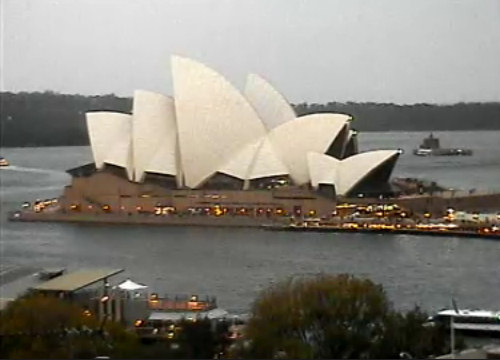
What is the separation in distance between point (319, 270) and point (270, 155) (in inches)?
93.9

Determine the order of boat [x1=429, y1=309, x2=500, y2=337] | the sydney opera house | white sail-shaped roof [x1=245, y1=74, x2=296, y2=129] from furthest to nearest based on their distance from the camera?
white sail-shaped roof [x1=245, y1=74, x2=296, y2=129]
the sydney opera house
boat [x1=429, y1=309, x2=500, y2=337]

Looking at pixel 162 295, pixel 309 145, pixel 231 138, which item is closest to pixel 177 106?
pixel 231 138

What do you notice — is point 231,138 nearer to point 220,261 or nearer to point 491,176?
point 491,176

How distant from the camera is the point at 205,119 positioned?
7.03 metres

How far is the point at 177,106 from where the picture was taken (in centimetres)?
701

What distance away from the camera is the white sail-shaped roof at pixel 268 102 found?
7.23m

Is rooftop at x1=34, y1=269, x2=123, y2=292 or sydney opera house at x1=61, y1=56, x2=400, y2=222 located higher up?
sydney opera house at x1=61, y1=56, x2=400, y2=222

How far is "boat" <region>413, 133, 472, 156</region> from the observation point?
6289mm

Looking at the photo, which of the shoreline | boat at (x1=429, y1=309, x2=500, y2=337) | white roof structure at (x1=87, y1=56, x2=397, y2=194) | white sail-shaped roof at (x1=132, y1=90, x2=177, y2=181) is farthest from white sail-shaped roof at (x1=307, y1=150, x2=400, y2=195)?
boat at (x1=429, y1=309, x2=500, y2=337)

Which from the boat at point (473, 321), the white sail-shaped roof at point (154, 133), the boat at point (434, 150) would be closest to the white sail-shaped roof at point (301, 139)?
the boat at point (434, 150)

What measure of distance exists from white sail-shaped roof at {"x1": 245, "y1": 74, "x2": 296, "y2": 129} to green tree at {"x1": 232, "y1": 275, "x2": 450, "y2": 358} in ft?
15.4

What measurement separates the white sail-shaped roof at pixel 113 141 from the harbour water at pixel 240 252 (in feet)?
1.85

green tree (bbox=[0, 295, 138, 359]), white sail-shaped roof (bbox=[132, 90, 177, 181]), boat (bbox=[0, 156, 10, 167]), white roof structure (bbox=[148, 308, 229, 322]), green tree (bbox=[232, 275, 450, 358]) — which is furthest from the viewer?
→ white sail-shaped roof (bbox=[132, 90, 177, 181])

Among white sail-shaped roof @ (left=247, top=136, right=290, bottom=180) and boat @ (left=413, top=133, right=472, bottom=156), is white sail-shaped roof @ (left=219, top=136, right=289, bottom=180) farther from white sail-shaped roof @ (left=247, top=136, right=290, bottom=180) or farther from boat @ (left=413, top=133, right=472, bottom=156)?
boat @ (left=413, top=133, right=472, bottom=156)
